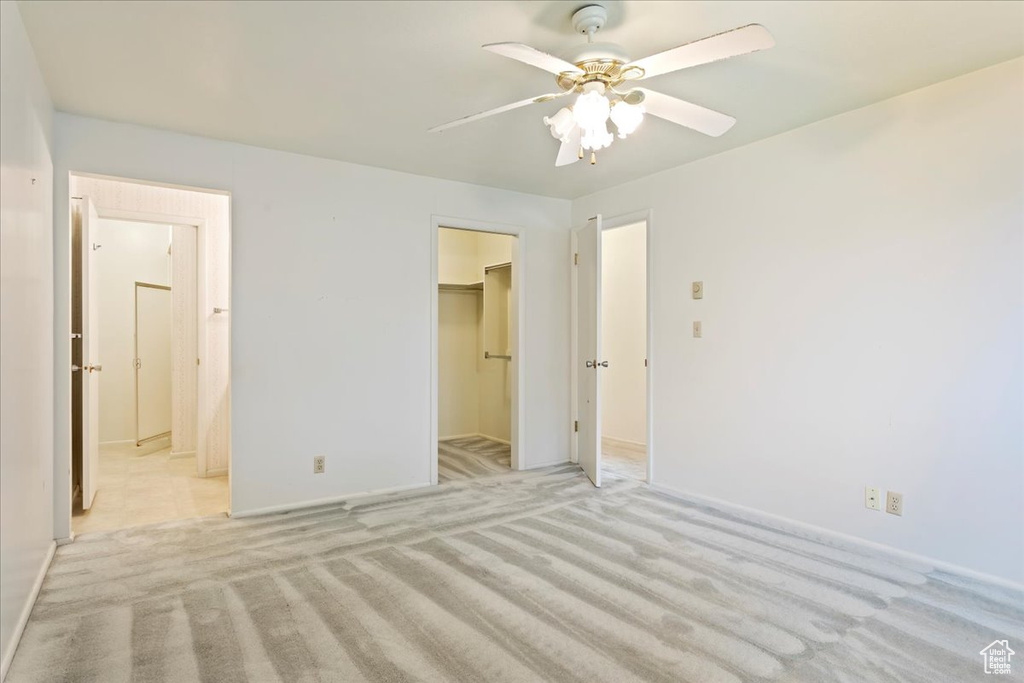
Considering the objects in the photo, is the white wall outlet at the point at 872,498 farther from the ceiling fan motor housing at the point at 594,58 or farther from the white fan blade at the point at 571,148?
the ceiling fan motor housing at the point at 594,58

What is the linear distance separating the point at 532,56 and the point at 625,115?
475mm

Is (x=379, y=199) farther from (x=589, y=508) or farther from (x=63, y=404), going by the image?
(x=589, y=508)

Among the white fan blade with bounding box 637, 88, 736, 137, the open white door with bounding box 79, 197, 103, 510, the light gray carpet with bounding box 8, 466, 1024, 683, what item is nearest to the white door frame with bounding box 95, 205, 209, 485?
the open white door with bounding box 79, 197, 103, 510

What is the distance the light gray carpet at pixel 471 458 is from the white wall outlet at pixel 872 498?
8.43 feet

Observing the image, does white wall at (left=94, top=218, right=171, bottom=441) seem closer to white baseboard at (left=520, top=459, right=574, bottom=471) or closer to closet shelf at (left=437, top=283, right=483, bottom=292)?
closet shelf at (left=437, top=283, right=483, bottom=292)

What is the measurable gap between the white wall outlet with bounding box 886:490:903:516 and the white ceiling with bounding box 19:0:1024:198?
6.83 ft

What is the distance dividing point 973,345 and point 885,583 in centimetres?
120

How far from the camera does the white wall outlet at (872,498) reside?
9.09 ft

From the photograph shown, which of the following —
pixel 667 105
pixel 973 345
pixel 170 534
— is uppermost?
pixel 667 105

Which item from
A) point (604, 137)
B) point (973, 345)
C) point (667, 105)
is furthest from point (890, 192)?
point (604, 137)

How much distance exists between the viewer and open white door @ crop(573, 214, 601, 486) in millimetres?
4105

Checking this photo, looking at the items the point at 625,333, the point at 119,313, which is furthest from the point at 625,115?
the point at 119,313

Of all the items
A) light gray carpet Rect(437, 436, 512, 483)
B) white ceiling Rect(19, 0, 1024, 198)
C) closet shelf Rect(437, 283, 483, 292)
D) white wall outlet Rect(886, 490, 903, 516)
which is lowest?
light gray carpet Rect(437, 436, 512, 483)

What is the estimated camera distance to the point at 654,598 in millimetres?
2254
